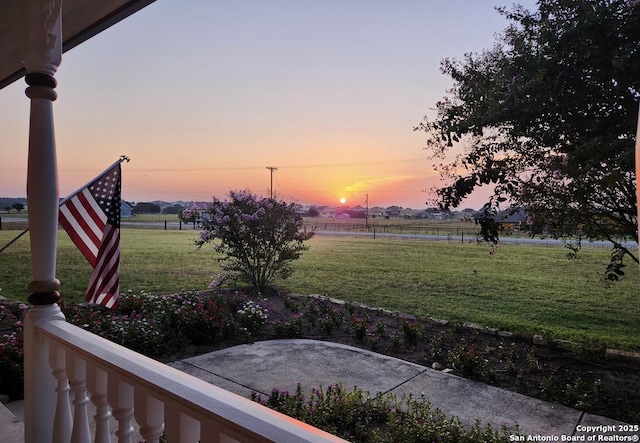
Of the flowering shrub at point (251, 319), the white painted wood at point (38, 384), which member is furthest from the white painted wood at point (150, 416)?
the flowering shrub at point (251, 319)

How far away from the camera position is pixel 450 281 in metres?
7.21

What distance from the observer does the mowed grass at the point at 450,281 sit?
187 inches

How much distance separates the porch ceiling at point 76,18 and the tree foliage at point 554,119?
74.6 inches

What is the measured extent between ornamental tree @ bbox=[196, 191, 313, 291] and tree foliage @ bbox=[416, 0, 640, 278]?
10.0 feet

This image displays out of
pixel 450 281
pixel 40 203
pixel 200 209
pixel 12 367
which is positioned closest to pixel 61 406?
pixel 40 203

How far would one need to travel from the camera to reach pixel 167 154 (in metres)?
5.74

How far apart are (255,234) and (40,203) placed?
4.03 m

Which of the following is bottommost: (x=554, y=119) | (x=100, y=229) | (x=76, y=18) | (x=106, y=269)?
(x=106, y=269)

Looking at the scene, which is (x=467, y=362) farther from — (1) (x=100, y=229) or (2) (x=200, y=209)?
(2) (x=200, y=209)

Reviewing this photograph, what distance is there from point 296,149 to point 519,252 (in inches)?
248

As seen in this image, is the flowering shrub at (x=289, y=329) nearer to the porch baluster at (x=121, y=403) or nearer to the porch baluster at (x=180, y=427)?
the porch baluster at (x=121, y=403)

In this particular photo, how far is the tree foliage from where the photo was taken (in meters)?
1.89

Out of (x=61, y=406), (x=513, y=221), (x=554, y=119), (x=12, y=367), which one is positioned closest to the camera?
(x=61, y=406)

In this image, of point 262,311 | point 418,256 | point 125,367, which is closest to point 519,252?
point 418,256
